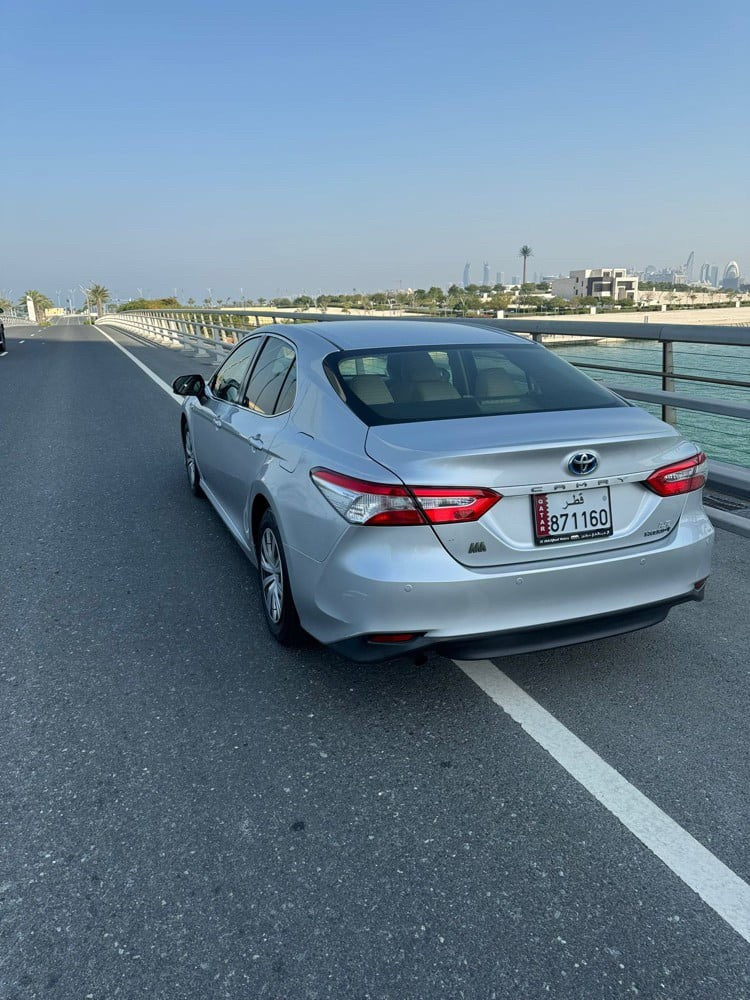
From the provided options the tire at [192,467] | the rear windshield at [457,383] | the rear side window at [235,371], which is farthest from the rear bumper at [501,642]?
the tire at [192,467]

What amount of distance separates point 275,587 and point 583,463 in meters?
1.67

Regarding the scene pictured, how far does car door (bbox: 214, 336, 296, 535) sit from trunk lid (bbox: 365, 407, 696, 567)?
102 cm

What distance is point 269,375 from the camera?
14.8ft

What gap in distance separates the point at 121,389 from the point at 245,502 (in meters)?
11.9

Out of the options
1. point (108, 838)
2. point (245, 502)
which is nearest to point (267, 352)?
point (245, 502)

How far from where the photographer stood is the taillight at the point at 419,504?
287cm

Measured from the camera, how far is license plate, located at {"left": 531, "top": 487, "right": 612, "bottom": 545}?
2.98 metres

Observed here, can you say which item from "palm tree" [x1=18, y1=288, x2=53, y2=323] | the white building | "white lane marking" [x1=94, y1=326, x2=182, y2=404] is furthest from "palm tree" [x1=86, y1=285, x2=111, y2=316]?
"white lane marking" [x1=94, y1=326, x2=182, y2=404]

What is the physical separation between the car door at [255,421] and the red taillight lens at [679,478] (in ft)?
5.77

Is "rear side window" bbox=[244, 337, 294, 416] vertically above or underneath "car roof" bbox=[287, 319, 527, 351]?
underneath

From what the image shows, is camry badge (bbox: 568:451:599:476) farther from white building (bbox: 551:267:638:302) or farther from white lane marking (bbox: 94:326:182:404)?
white building (bbox: 551:267:638:302)

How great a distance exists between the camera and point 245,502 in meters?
4.39

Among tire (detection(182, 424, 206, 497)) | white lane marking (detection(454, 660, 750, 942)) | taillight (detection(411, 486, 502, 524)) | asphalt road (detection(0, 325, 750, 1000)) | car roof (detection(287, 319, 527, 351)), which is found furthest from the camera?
tire (detection(182, 424, 206, 497))

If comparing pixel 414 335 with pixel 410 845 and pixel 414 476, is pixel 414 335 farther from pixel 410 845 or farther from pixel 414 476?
pixel 410 845
